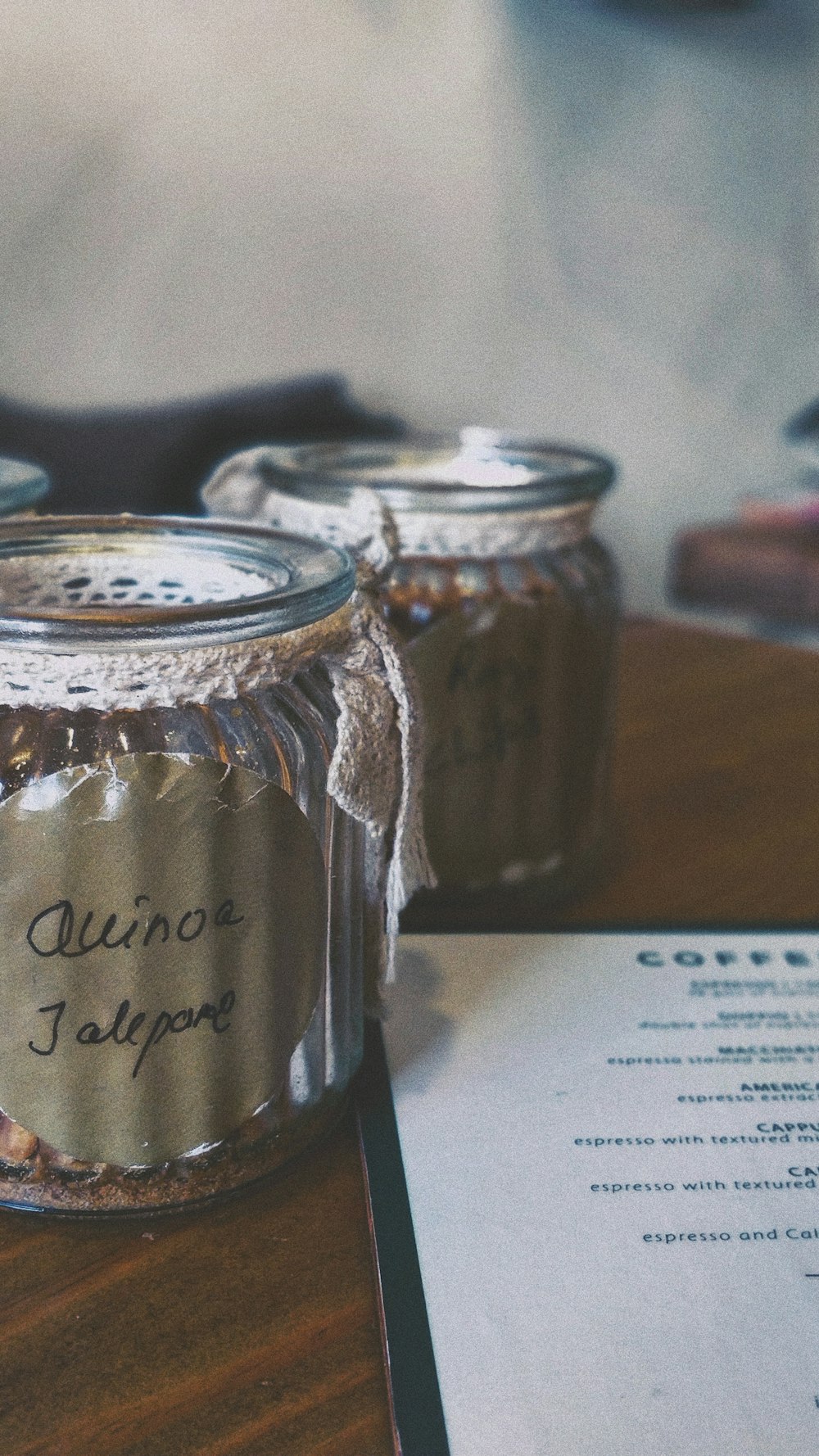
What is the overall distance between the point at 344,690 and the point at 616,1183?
0.16 m

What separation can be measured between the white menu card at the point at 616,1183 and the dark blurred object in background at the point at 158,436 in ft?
1.12

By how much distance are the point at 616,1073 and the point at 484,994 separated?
7 centimetres

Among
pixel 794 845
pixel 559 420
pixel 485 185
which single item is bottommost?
pixel 794 845

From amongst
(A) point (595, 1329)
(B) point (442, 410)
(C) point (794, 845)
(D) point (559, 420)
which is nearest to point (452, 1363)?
(A) point (595, 1329)

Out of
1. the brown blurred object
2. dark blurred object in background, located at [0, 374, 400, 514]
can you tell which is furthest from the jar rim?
the brown blurred object

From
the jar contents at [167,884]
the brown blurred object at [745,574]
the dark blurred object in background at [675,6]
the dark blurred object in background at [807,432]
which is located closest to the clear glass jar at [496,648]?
the jar contents at [167,884]

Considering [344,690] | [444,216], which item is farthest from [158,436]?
[344,690]

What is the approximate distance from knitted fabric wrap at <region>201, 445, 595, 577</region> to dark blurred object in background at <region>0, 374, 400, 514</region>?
16 cm

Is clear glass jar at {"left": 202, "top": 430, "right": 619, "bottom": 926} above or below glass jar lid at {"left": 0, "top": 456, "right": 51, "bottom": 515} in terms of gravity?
below

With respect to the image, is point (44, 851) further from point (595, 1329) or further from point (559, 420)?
point (559, 420)

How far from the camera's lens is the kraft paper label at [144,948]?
32 centimetres

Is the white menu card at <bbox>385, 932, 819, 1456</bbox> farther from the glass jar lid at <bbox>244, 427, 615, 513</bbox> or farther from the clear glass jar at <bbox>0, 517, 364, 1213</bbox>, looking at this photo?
the glass jar lid at <bbox>244, 427, 615, 513</bbox>

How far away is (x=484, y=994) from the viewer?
1.54 ft

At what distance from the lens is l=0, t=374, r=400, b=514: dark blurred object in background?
0.67m
